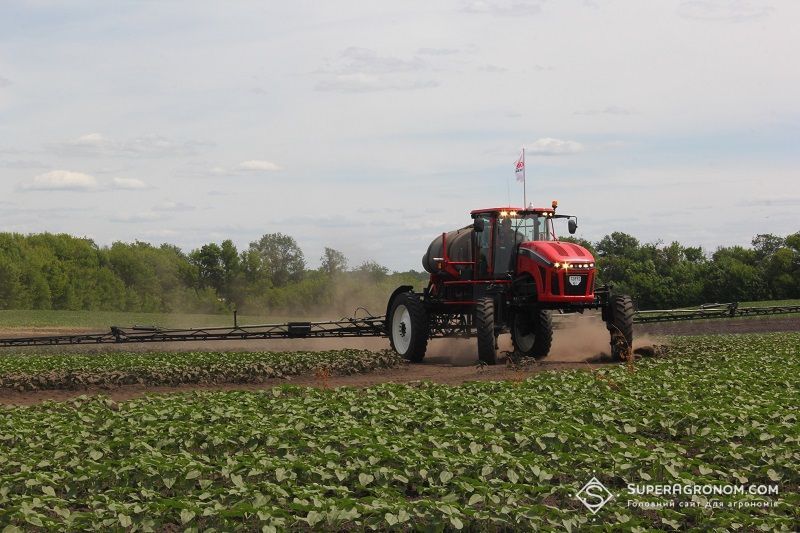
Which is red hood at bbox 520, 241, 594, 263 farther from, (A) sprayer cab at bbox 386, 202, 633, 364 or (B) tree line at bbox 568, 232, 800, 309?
(B) tree line at bbox 568, 232, 800, 309

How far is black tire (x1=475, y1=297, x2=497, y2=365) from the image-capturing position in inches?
757

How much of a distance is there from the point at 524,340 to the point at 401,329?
2824mm

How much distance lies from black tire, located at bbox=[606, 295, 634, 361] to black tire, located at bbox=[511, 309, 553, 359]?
1616 mm

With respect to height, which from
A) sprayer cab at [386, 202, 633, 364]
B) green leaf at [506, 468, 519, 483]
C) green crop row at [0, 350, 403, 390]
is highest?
sprayer cab at [386, 202, 633, 364]

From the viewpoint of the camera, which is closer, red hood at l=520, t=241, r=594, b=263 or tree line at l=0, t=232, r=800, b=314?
red hood at l=520, t=241, r=594, b=263

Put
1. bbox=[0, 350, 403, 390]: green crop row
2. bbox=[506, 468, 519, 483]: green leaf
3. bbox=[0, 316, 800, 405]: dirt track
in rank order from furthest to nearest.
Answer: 1. bbox=[0, 350, 403, 390]: green crop row
2. bbox=[0, 316, 800, 405]: dirt track
3. bbox=[506, 468, 519, 483]: green leaf

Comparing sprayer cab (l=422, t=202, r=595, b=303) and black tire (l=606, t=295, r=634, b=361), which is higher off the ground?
sprayer cab (l=422, t=202, r=595, b=303)

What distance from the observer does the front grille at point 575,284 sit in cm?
1939

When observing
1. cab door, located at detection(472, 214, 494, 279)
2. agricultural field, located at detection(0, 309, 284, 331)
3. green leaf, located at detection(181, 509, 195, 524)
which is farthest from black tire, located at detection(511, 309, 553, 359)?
agricultural field, located at detection(0, 309, 284, 331)

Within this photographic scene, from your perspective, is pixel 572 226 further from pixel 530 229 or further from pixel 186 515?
pixel 186 515

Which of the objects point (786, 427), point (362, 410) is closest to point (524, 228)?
point (362, 410)

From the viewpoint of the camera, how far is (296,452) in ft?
33.4

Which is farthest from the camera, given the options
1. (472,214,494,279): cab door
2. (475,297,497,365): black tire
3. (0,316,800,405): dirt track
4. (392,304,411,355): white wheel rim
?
(392,304,411,355): white wheel rim

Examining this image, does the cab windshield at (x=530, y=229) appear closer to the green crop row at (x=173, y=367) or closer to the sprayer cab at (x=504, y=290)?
the sprayer cab at (x=504, y=290)
